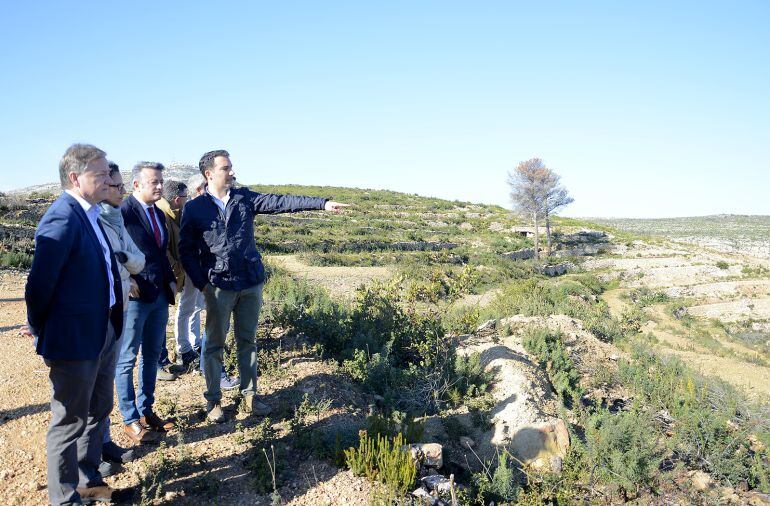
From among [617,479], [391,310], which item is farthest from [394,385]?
[617,479]

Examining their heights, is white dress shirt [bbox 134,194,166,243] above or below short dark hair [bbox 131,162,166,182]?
below

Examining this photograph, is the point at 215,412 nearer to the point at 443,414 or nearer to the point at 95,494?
the point at 95,494

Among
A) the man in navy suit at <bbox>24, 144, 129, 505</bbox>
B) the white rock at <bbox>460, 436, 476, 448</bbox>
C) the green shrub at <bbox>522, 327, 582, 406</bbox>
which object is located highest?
the man in navy suit at <bbox>24, 144, 129, 505</bbox>

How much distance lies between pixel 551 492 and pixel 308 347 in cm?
295

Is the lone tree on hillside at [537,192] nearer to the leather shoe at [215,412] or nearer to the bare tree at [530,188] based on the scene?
the bare tree at [530,188]

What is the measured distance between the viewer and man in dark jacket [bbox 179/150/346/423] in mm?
3461

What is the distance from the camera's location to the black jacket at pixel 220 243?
3457 mm

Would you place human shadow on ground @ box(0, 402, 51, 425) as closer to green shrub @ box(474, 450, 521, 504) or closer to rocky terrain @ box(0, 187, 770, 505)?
rocky terrain @ box(0, 187, 770, 505)

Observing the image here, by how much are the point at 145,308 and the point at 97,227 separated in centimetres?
100

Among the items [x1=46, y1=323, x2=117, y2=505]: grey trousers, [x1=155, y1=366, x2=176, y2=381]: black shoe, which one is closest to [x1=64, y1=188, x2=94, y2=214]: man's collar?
[x1=46, y1=323, x2=117, y2=505]: grey trousers

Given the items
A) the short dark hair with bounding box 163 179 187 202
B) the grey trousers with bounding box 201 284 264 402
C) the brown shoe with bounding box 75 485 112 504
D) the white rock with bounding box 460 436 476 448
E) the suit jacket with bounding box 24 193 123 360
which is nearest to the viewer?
the suit jacket with bounding box 24 193 123 360

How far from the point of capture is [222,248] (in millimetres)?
3449

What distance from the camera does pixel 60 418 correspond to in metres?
2.40

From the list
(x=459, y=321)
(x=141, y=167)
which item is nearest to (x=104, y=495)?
(x=141, y=167)
